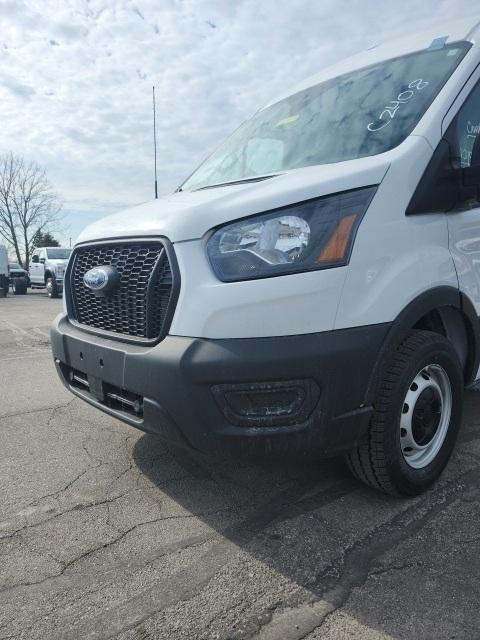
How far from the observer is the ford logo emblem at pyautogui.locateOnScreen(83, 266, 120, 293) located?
2.59 metres

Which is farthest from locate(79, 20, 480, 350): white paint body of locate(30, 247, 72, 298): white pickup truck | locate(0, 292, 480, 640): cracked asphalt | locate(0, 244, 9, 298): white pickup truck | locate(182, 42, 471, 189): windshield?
locate(0, 244, 9, 298): white pickup truck

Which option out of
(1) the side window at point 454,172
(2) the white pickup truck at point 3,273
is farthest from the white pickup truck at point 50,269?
(1) the side window at point 454,172

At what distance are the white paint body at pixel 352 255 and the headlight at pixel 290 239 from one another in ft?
0.13

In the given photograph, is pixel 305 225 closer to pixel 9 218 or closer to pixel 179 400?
pixel 179 400

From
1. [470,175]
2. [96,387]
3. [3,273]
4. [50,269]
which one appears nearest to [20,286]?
[3,273]

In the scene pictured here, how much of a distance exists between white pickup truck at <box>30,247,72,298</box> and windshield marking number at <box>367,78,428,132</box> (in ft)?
56.6

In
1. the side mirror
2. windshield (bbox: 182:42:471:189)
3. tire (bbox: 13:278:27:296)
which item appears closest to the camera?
the side mirror

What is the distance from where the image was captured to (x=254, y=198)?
7.52 feet

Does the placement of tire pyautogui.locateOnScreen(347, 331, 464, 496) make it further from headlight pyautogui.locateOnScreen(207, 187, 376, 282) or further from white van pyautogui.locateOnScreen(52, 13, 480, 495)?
headlight pyautogui.locateOnScreen(207, 187, 376, 282)

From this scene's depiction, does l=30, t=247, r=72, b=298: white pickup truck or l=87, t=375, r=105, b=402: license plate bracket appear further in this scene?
l=30, t=247, r=72, b=298: white pickup truck

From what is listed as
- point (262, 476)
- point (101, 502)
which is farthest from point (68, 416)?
point (262, 476)

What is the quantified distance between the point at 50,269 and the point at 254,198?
768 inches

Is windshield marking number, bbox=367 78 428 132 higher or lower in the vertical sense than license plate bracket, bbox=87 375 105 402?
higher

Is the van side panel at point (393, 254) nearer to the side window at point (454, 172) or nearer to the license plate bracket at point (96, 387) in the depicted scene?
the side window at point (454, 172)
